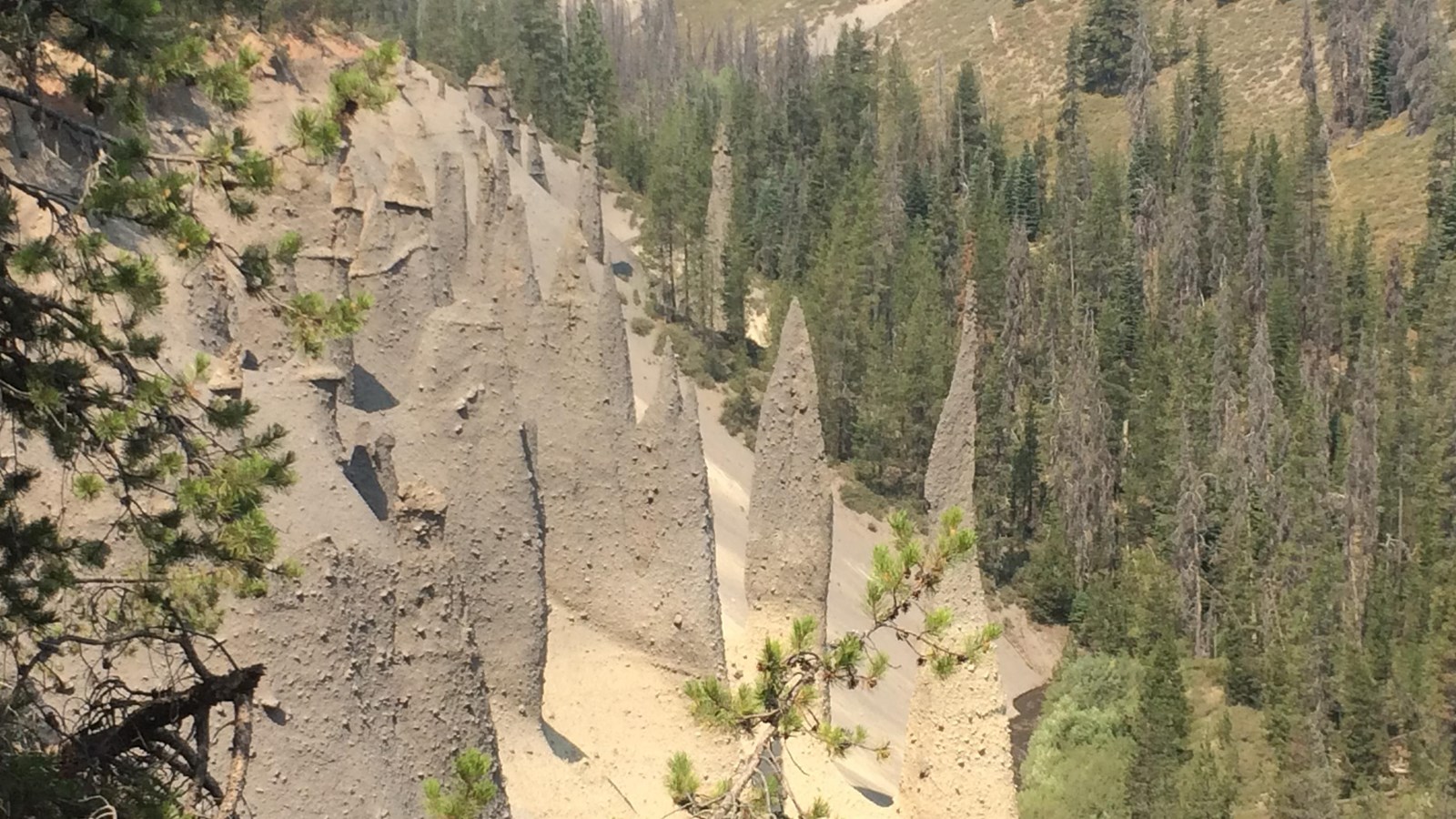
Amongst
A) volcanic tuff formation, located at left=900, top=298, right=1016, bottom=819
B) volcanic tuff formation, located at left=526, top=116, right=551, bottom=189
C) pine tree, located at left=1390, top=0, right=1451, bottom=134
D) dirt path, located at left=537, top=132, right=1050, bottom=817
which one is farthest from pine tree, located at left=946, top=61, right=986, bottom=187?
volcanic tuff formation, located at left=900, top=298, right=1016, bottom=819

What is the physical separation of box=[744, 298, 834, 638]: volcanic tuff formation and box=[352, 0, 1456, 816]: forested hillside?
9.02 feet

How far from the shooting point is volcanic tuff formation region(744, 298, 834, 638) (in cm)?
1720

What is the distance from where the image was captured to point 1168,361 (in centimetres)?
4969

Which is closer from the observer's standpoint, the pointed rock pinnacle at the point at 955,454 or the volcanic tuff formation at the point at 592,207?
the pointed rock pinnacle at the point at 955,454

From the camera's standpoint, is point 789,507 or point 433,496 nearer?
point 433,496

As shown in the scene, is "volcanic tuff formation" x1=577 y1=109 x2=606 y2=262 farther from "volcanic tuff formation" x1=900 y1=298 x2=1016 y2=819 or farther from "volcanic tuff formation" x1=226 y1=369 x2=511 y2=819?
"volcanic tuff formation" x1=226 y1=369 x2=511 y2=819

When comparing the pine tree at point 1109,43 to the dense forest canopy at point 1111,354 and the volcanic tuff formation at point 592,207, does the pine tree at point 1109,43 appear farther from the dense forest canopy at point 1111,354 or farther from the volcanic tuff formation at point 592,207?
the volcanic tuff formation at point 592,207

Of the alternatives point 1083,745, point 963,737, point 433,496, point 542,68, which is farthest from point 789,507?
point 542,68

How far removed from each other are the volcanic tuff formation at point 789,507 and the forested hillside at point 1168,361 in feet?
9.02

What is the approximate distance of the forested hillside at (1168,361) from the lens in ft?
102

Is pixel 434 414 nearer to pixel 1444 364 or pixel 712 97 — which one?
pixel 1444 364

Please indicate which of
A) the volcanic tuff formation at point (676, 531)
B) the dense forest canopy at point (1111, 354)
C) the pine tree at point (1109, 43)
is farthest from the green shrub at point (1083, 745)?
the pine tree at point (1109, 43)

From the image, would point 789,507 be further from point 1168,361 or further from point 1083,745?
point 1168,361

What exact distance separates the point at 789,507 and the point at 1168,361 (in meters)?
35.1
